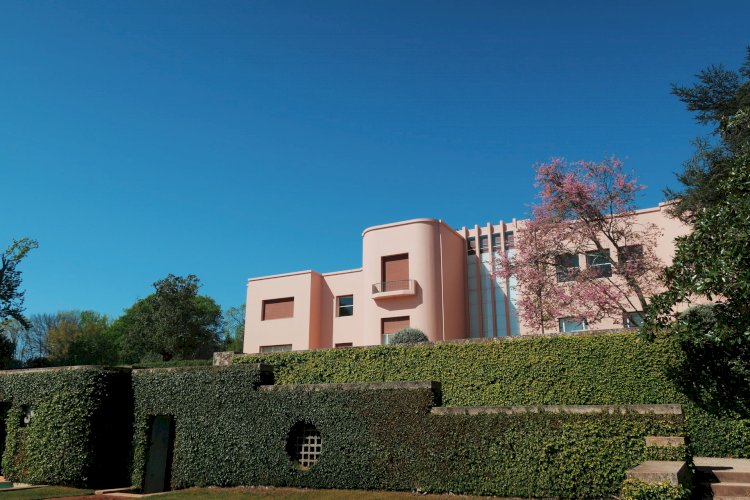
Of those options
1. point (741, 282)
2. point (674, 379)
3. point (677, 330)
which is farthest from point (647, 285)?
point (741, 282)

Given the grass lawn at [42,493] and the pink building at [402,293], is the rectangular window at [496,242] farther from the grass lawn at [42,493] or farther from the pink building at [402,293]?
the grass lawn at [42,493]

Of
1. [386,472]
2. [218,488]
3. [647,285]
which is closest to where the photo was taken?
[386,472]

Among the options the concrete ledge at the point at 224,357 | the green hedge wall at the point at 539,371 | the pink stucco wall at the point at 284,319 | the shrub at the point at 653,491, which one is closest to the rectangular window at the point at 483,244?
the pink stucco wall at the point at 284,319

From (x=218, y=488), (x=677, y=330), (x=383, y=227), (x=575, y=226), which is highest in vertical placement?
(x=383, y=227)

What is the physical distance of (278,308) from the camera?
30.8 metres

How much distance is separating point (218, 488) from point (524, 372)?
8.22m

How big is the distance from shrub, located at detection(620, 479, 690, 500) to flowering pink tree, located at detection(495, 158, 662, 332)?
12.9m

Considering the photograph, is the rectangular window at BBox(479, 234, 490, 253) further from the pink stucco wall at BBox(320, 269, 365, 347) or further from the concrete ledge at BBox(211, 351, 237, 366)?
the concrete ledge at BBox(211, 351, 237, 366)

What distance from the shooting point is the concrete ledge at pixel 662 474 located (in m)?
7.18

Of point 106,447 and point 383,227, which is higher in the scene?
point 383,227

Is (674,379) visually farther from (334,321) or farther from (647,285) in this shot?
(334,321)

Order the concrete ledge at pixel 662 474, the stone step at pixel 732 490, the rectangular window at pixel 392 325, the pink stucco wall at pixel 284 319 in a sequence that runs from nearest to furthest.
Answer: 1. the concrete ledge at pixel 662 474
2. the stone step at pixel 732 490
3. the rectangular window at pixel 392 325
4. the pink stucco wall at pixel 284 319

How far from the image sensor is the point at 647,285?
20203mm

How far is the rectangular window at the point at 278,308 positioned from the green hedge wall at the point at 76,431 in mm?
14431
